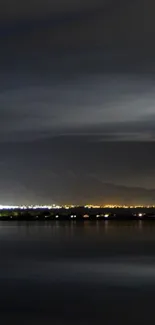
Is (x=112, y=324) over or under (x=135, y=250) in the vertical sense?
under

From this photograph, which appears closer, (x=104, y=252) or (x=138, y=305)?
(x=138, y=305)

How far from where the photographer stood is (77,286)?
137ft

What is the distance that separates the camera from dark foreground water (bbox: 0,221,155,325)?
3070 centimetres

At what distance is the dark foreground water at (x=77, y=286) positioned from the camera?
101 feet

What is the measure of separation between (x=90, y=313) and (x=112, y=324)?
293cm

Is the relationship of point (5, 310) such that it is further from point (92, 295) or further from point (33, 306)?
point (92, 295)

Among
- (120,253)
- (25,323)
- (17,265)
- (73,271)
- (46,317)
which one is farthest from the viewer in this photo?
(120,253)

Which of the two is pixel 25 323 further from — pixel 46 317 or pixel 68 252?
pixel 68 252

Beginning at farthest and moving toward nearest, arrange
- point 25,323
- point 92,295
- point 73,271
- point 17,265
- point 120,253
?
1. point 120,253
2. point 17,265
3. point 73,271
4. point 92,295
5. point 25,323

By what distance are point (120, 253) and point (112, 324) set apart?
39.8m

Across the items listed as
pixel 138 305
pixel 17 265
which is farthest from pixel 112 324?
pixel 17 265

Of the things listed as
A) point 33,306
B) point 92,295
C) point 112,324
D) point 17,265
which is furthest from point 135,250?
point 112,324

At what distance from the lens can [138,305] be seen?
33.6m

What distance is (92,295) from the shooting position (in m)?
37.8
